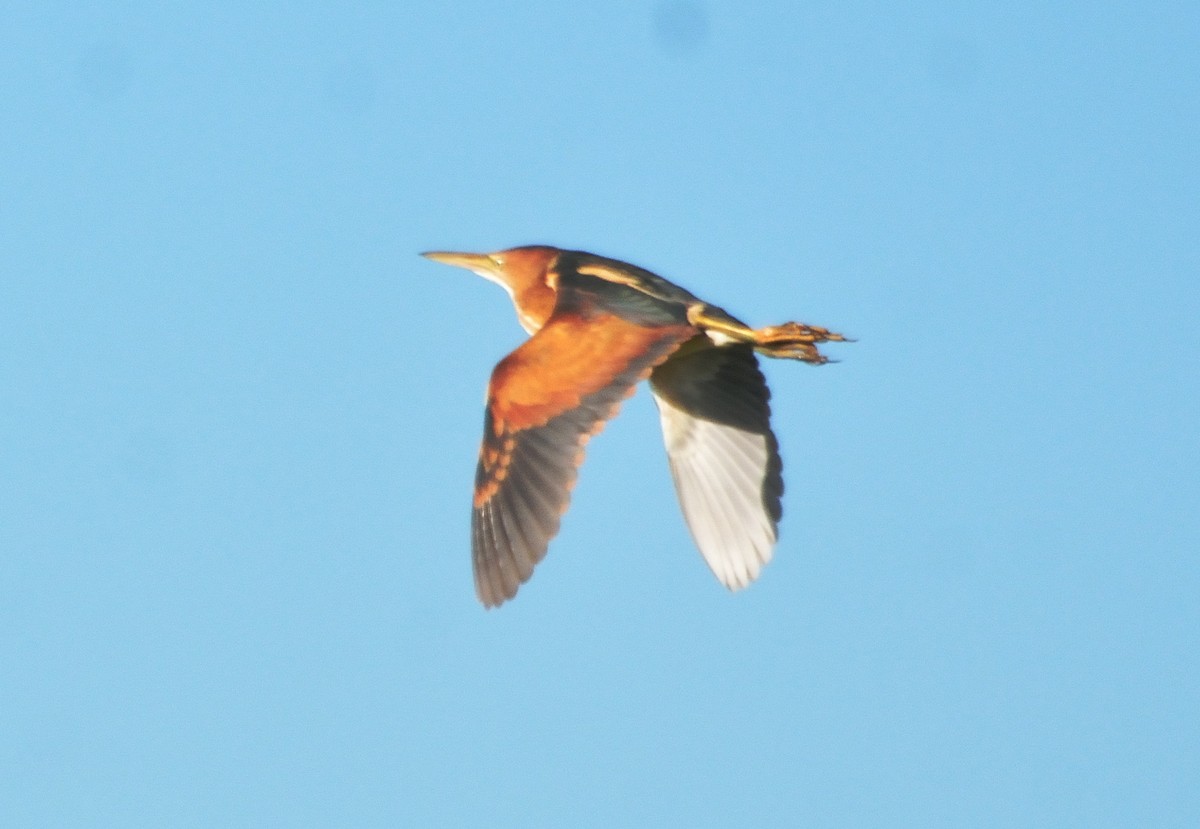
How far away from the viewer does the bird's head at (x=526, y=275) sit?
11891mm

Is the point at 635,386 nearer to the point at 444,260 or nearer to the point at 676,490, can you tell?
the point at 676,490

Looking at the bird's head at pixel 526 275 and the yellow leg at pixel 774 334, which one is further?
the bird's head at pixel 526 275

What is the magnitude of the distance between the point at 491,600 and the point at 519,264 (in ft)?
10.2

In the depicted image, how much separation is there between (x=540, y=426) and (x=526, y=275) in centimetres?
243

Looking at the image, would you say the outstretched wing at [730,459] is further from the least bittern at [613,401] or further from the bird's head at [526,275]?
the bird's head at [526,275]

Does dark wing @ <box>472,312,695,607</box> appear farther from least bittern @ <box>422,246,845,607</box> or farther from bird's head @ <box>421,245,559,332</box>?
bird's head @ <box>421,245,559,332</box>

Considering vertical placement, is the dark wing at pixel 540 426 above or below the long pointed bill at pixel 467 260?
below

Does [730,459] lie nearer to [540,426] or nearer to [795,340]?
[795,340]

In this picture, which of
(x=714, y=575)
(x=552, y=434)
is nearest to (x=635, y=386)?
(x=552, y=434)

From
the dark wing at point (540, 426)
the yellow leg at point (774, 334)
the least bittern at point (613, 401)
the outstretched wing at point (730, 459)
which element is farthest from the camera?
the outstretched wing at point (730, 459)

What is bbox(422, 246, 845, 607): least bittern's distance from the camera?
32.1ft

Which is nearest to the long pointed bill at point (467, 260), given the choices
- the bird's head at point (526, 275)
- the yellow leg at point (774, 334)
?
the bird's head at point (526, 275)

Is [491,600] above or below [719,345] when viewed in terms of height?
below

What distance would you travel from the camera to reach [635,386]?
32.9ft
